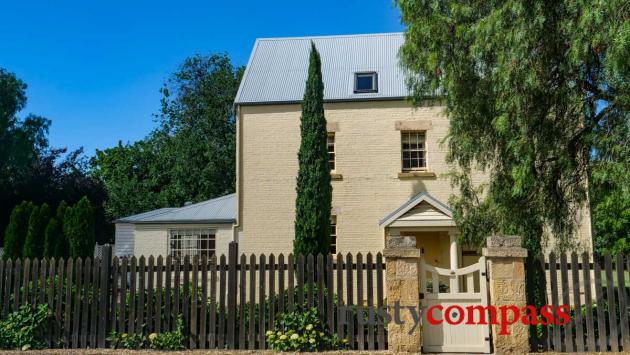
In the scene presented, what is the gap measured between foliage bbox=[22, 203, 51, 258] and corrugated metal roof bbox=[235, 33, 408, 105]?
6.95 m

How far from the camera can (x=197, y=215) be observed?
59.5ft

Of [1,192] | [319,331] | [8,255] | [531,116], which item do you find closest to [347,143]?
[531,116]

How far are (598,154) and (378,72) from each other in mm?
9689

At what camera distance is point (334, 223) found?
53.4 ft

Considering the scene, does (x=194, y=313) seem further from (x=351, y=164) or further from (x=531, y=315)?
(x=351, y=164)

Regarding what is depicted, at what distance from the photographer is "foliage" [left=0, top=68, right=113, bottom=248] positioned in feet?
115

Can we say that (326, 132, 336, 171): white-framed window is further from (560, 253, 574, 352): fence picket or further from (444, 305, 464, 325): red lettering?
(560, 253, 574, 352): fence picket

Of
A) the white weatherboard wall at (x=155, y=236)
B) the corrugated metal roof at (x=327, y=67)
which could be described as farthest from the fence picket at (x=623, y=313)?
the white weatherboard wall at (x=155, y=236)

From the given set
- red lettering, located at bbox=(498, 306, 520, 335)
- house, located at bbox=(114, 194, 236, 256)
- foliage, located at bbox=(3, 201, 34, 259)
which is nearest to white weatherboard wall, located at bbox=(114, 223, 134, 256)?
house, located at bbox=(114, 194, 236, 256)

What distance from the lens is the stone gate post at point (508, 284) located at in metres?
8.23

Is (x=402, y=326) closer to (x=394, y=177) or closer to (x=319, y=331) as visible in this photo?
(x=319, y=331)

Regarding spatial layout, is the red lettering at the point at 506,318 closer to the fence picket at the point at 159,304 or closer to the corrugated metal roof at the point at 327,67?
the fence picket at the point at 159,304

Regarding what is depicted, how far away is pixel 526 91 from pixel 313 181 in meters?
5.88

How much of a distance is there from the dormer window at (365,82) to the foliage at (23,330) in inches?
442
